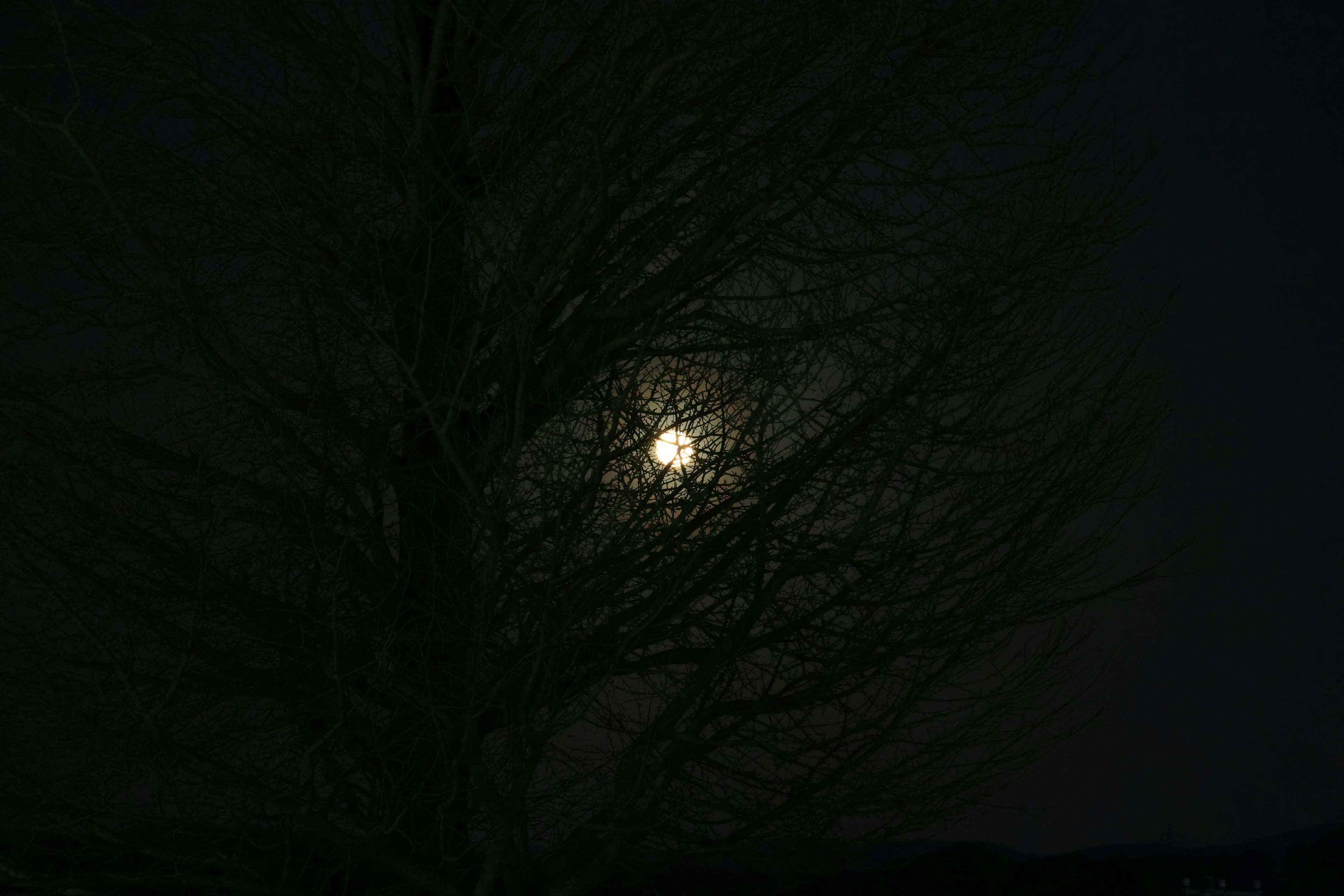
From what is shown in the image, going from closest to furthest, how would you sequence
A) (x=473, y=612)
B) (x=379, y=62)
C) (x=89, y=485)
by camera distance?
(x=473, y=612), (x=89, y=485), (x=379, y=62)

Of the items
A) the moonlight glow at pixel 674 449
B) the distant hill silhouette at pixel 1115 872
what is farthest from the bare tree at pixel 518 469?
the distant hill silhouette at pixel 1115 872

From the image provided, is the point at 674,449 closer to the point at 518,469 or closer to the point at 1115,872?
the point at 518,469

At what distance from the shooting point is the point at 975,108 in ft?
16.4

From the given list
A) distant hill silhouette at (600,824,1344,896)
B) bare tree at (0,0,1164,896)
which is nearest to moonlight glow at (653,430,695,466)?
bare tree at (0,0,1164,896)

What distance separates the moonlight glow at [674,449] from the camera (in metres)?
3.90

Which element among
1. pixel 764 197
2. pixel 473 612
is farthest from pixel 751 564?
pixel 764 197

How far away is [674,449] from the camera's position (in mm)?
3945

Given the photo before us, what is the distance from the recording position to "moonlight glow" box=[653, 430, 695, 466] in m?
3.90

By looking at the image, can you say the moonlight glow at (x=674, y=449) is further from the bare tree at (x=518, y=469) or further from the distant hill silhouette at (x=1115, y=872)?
the distant hill silhouette at (x=1115, y=872)

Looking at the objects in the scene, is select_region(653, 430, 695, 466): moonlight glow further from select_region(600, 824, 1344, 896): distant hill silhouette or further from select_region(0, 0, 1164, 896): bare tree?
select_region(600, 824, 1344, 896): distant hill silhouette

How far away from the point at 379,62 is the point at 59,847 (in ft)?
12.1

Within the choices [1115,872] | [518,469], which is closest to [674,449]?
[518,469]

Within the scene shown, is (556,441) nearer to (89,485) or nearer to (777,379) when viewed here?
(777,379)

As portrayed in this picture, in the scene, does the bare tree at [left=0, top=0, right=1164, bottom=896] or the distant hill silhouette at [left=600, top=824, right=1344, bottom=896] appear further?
the distant hill silhouette at [left=600, top=824, right=1344, bottom=896]
